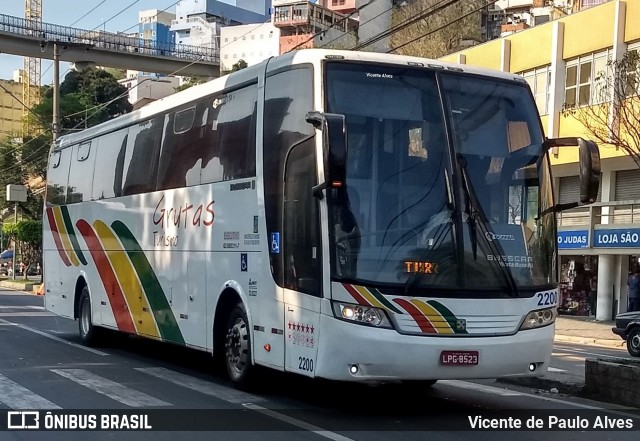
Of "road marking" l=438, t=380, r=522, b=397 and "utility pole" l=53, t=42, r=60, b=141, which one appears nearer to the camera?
"road marking" l=438, t=380, r=522, b=397

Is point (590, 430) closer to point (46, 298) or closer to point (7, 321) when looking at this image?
point (46, 298)

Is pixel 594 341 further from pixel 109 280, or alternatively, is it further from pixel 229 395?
pixel 229 395

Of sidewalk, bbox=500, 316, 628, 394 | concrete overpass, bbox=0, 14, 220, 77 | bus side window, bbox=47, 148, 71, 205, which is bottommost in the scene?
sidewalk, bbox=500, 316, 628, 394

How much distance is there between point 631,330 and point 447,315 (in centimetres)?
1143

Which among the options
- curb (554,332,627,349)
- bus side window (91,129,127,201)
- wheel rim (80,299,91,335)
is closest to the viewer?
bus side window (91,129,127,201)

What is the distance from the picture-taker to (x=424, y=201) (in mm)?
8273

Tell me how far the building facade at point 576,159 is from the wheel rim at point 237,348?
781 inches

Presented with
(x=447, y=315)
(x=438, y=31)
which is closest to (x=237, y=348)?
(x=447, y=315)

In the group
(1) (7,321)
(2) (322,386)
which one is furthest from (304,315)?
(1) (7,321)

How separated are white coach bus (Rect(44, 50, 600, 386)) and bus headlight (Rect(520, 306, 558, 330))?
0.01 meters

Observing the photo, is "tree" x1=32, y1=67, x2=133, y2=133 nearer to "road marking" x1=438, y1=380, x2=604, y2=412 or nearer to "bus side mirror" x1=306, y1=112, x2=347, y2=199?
"road marking" x1=438, y1=380, x2=604, y2=412

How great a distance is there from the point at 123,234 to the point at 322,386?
16.0 feet

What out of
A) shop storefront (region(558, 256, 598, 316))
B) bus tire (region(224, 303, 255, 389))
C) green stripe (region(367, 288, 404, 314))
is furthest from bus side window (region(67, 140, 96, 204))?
shop storefront (region(558, 256, 598, 316))

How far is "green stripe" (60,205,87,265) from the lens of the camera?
15984 mm
